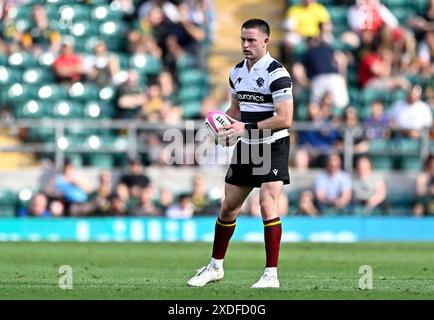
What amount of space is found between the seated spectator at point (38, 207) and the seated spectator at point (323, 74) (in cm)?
549

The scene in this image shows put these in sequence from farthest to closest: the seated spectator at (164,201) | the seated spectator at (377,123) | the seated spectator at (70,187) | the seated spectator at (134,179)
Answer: the seated spectator at (377,123), the seated spectator at (164,201), the seated spectator at (134,179), the seated spectator at (70,187)

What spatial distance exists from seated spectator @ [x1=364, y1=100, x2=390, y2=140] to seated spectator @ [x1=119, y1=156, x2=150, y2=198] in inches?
163

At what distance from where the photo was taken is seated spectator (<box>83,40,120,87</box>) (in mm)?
22250

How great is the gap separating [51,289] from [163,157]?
10426 mm

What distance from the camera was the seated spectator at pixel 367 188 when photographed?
21141mm

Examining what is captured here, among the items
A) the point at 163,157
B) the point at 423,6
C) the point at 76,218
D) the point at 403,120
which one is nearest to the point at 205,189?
the point at 163,157

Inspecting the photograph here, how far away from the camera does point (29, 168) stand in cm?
2095

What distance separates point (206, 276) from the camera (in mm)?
11352

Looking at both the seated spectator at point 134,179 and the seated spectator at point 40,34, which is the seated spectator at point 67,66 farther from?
the seated spectator at point 134,179

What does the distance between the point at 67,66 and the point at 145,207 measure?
138 inches

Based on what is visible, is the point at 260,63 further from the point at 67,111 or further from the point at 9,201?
the point at 67,111

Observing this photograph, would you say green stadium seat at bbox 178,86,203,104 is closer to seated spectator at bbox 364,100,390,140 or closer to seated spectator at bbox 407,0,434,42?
seated spectator at bbox 364,100,390,140

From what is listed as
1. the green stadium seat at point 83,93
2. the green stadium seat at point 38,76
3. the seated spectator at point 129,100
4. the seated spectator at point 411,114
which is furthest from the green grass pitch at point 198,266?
the green stadium seat at point 38,76

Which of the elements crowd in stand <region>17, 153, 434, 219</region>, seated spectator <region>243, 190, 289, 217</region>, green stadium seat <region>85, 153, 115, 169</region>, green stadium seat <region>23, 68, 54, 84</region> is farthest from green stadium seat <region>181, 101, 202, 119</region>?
green stadium seat <region>23, 68, 54, 84</region>
